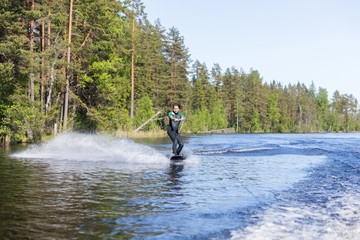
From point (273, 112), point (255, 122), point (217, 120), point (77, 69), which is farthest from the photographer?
point (273, 112)

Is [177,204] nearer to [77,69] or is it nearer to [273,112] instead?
[77,69]

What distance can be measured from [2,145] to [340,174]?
2475cm

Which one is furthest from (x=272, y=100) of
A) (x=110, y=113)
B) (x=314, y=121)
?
(x=110, y=113)

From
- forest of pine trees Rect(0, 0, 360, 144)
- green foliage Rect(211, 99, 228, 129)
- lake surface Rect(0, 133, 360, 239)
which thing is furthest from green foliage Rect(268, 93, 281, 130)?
lake surface Rect(0, 133, 360, 239)

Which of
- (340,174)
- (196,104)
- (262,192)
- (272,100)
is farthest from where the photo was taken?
(272,100)

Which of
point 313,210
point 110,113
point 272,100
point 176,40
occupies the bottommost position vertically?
point 313,210

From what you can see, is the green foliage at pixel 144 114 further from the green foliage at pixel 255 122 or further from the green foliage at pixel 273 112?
the green foliage at pixel 273 112

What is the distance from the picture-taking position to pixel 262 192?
8641 mm

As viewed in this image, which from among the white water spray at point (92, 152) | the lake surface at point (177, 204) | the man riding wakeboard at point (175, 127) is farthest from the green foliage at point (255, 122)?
the lake surface at point (177, 204)

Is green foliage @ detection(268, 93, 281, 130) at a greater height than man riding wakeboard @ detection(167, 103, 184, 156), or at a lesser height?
greater

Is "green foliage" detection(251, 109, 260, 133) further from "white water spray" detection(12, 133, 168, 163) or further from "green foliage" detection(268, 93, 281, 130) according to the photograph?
"white water spray" detection(12, 133, 168, 163)

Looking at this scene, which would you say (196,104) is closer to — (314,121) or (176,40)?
(176,40)

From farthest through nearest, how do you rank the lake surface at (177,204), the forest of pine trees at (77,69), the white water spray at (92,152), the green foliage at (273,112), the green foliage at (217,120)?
the green foliage at (273,112)
the green foliage at (217,120)
the forest of pine trees at (77,69)
the white water spray at (92,152)
the lake surface at (177,204)

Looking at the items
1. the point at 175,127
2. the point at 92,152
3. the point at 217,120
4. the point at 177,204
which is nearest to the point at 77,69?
the point at 92,152
